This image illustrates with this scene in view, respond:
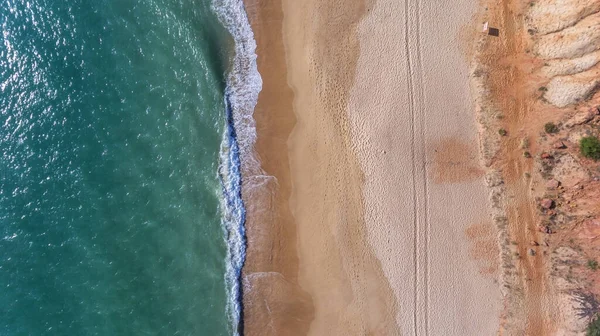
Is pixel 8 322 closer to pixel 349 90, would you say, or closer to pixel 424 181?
pixel 349 90

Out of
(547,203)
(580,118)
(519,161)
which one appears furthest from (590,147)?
(547,203)

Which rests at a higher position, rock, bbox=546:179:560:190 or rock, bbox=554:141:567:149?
rock, bbox=554:141:567:149

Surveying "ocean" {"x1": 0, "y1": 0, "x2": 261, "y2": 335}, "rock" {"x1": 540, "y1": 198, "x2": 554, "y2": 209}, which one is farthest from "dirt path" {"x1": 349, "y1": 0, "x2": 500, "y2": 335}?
"ocean" {"x1": 0, "y1": 0, "x2": 261, "y2": 335}

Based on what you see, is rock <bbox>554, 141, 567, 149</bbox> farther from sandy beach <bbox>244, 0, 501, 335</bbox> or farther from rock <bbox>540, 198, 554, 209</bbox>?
sandy beach <bbox>244, 0, 501, 335</bbox>

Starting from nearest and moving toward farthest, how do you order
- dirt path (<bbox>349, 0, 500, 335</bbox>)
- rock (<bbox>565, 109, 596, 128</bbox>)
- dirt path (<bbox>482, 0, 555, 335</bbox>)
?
rock (<bbox>565, 109, 596, 128</bbox>), dirt path (<bbox>482, 0, 555, 335</bbox>), dirt path (<bbox>349, 0, 500, 335</bbox>)

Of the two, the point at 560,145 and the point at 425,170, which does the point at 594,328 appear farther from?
the point at 425,170

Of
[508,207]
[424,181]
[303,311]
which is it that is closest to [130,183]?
[303,311]
